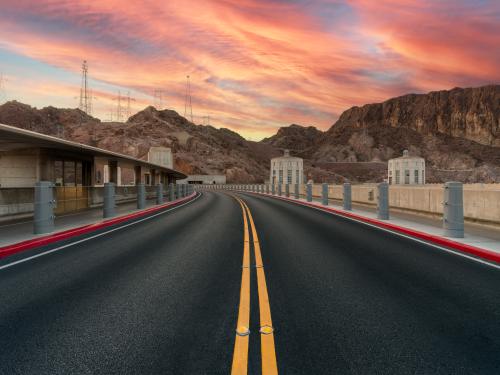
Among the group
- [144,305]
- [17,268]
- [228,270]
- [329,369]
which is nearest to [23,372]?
[144,305]

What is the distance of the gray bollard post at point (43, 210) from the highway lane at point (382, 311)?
6701 mm

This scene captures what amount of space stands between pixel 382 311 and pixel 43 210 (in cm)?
970

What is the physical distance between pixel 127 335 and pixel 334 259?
15.3ft

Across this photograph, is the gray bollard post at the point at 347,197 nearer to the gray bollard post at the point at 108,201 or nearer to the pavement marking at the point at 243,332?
the gray bollard post at the point at 108,201

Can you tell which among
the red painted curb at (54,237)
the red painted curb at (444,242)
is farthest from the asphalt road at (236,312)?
the red painted curb at (54,237)

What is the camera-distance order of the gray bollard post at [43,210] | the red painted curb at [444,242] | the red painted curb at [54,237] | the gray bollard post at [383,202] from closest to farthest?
the red painted curb at [444,242], the red painted curb at [54,237], the gray bollard post at [43,210], the gray bollard post at [383,202]

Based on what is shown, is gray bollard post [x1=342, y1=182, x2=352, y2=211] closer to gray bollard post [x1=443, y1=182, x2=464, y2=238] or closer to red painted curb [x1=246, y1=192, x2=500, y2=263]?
red painted curb [x1=246, y1=192, x2=500, y2=263]

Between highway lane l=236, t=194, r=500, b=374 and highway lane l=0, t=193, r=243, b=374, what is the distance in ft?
2.35

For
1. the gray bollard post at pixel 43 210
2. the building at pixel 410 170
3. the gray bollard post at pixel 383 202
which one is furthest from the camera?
the building at pixel 410 170

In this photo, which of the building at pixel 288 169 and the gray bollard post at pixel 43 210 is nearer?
the gray bollard post at pixel 43 210

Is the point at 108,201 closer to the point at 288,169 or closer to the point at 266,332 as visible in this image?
the point at 266,332

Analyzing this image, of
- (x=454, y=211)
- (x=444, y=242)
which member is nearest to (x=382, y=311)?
(x=444, y=242)

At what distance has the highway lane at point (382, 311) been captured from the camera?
10.8 feet

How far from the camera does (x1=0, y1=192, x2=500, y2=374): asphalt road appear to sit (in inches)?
130
